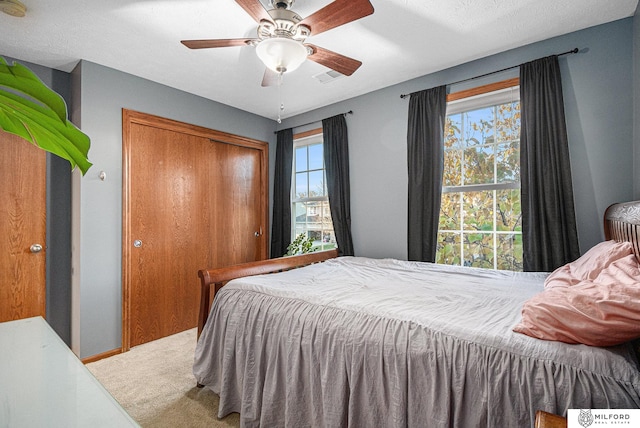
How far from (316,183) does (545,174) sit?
2.44 meters

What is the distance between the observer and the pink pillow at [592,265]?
1.48 meters

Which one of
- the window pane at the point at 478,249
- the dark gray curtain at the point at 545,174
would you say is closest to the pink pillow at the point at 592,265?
the dark gray curtain at the point at 545,174

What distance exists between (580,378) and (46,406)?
55.7 inches

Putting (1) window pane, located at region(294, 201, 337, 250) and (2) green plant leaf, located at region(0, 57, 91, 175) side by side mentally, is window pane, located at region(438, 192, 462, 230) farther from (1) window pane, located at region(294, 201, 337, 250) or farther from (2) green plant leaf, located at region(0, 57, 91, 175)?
(2) green plant leaf, located at region(0, 57, 91, 175)

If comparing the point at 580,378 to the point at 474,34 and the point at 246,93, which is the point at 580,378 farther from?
the point at 246,93

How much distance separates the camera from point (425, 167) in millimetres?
2945

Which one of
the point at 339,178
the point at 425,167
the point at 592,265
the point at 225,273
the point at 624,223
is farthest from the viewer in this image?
the point at 339,178

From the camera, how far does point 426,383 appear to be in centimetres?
123

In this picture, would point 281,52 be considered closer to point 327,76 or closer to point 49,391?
point 327,76

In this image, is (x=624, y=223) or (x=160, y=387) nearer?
(x=624, y=223)

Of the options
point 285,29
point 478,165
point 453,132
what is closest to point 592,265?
point 478,165

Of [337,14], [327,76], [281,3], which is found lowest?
[337,14]

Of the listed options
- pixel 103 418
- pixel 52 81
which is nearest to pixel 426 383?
pixel 103 418

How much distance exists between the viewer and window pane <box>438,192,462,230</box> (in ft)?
9.82
